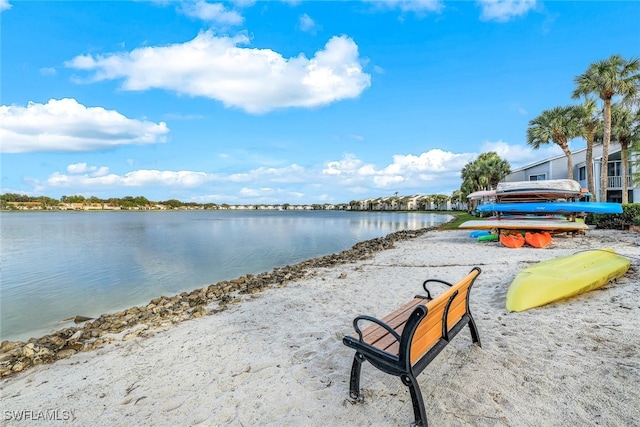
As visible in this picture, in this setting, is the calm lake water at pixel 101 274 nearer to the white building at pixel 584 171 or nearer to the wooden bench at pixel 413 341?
the wooden bench at pixel 413 341

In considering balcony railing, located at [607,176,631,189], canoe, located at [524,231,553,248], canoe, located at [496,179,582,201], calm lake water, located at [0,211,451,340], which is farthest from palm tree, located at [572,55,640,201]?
calm lake water, located at [0,211,451,340]

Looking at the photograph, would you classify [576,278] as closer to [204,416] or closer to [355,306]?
[355,306]

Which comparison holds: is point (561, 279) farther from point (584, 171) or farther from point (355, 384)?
point (584, 171)

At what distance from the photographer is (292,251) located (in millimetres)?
21516

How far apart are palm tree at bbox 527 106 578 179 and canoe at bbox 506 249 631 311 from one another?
2532 cm

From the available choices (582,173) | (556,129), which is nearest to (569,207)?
(556,129)

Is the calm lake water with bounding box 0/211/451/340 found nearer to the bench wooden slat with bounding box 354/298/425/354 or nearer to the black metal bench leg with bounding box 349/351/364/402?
the black metal bench leg with bounding box 349/351/364/402

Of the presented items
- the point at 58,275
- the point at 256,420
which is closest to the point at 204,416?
the point at 256,420

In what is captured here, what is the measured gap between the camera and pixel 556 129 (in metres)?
27.0

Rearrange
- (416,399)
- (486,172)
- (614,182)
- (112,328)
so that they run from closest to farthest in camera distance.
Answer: (416,399) < (112,328) < (614,182) < (486,172)

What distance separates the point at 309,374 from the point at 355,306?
2907 mm

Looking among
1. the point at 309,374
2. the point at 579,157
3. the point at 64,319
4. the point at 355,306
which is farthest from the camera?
the point at 579,157

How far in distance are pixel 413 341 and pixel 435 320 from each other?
43 centimetres

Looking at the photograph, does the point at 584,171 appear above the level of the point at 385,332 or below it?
above
